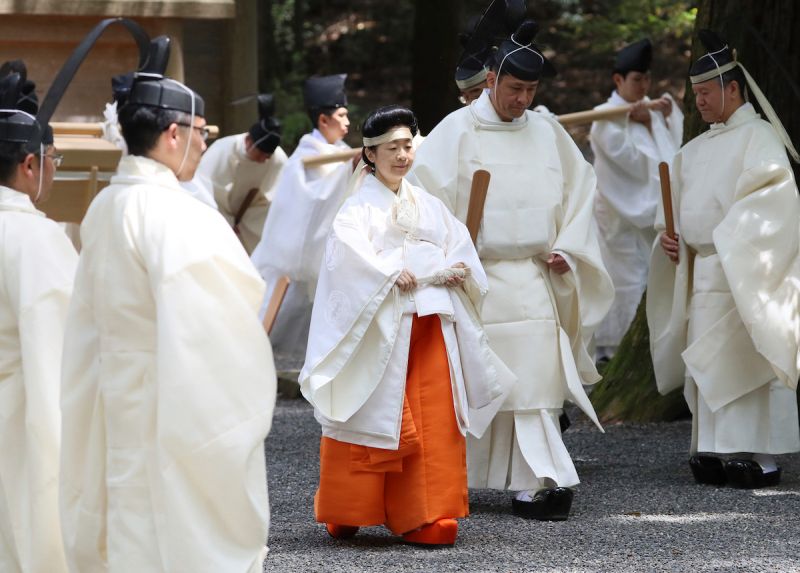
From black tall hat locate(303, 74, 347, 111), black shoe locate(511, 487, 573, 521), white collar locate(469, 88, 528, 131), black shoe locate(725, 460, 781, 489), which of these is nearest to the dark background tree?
black tall hat locate(303, 74, 347, 111)

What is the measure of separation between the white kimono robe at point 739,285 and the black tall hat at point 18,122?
3.34m

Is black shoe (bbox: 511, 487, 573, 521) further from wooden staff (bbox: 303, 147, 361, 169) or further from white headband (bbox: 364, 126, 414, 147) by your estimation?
wooden staff (bbox: 303, 147, 361, 169)

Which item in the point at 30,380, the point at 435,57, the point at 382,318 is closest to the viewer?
the point at 30,380

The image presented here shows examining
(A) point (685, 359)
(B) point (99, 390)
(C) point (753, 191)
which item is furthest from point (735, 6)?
(B) point (99, 390)

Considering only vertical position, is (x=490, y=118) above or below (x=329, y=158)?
above

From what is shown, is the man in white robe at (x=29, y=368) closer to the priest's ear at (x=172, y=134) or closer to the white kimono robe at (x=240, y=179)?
the priest's ear at (x=172, y=134)

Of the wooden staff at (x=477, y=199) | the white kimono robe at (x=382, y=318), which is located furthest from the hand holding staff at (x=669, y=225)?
the white kimono robe at (x=382, y=318)

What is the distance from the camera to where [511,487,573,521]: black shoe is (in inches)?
226

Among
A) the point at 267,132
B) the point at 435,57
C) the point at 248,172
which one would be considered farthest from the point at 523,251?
the point at 435,57

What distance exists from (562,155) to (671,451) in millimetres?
2020

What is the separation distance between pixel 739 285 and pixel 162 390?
3.50 meters

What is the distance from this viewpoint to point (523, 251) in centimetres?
598

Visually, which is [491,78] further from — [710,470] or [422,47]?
[422,47]

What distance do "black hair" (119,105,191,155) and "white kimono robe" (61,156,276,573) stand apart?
0.16 feet
